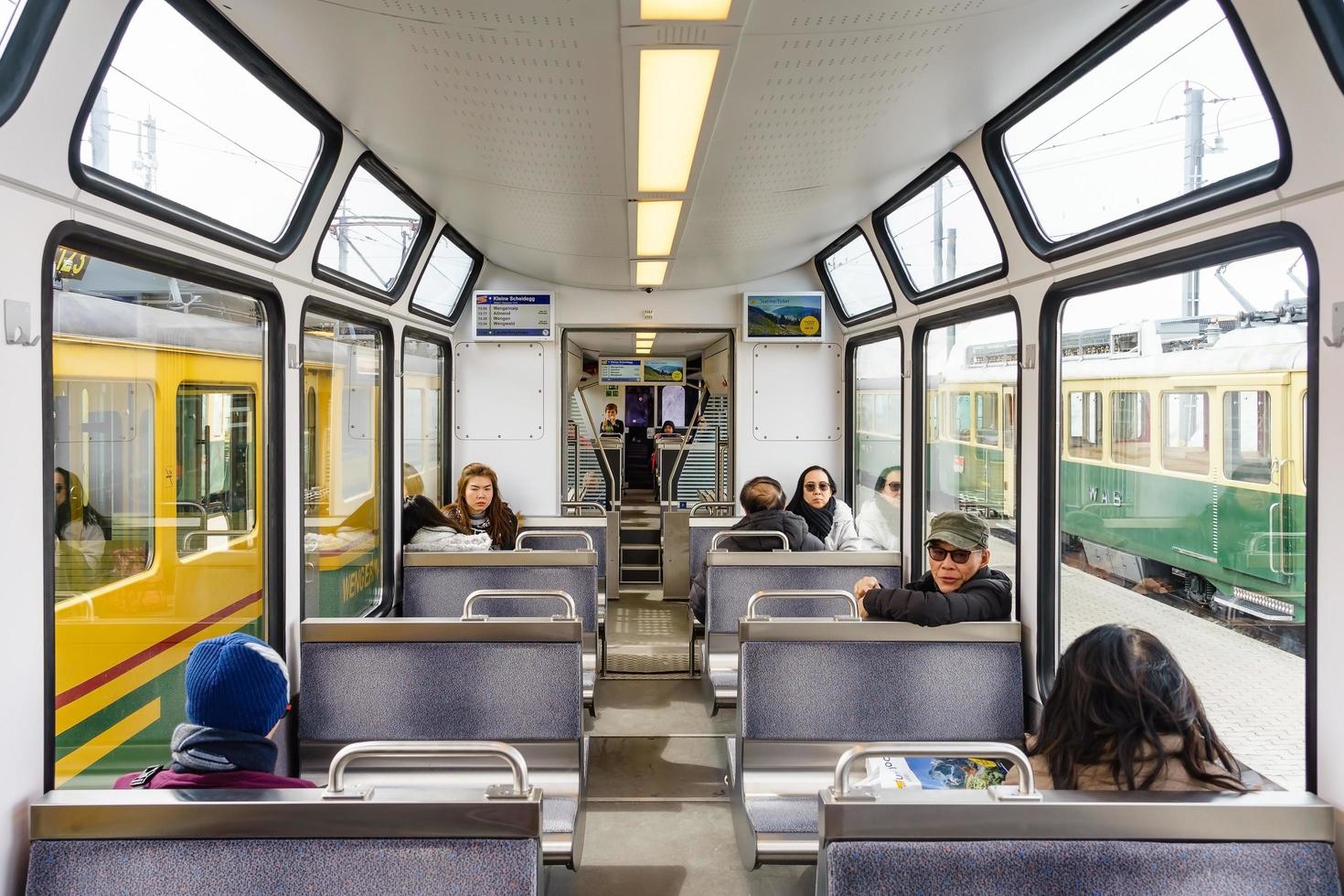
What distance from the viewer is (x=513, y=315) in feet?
22.1

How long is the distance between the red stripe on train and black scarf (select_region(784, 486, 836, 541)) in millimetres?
3706

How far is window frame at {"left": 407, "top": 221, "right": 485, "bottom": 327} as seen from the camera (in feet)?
17.2

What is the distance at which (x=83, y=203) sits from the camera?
80.3 inches

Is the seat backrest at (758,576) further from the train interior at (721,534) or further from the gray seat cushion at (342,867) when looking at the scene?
the gray seat cushion at (342,867)

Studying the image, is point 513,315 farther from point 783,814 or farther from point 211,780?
point 211,780

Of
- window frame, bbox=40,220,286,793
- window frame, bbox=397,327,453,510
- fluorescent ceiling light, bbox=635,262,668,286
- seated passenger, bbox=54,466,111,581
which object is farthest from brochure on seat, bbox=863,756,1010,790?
window frame, bbox=397,327,453,510

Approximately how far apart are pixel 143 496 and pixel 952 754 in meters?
2.37

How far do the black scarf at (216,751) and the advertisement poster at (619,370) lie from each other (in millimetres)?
10728

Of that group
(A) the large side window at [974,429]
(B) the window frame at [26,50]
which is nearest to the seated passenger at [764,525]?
(A) the large side window at [974,429]

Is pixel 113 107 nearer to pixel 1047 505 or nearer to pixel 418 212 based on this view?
pixel 418 212

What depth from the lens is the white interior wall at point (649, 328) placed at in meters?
6.85

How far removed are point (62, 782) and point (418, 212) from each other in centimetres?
342

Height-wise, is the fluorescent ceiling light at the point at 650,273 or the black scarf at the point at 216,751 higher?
the fluorescent ceiling light at the point at 650,273

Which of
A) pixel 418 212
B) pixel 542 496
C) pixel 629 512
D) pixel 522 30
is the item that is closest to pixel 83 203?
pixel 522 30
